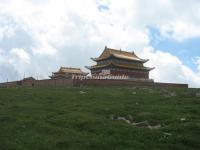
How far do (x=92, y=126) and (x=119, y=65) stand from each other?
5445 centimetres

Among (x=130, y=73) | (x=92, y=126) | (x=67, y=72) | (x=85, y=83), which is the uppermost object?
(x=67, y=72)

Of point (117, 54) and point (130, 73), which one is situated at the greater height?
point (117, 54)

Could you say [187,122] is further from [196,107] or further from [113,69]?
[113,69]

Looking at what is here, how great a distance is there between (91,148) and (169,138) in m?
3.71

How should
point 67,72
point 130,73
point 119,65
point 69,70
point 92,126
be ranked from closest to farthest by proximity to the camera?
point 92,126 < point 119,65 < point 130,73 < point 67,72 < point 69,70

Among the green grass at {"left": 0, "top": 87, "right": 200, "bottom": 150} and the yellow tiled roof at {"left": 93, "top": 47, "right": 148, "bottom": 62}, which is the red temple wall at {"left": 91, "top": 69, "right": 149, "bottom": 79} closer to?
the yellow tiled roof at {"left": 93, "top": 47, "right": 148, "bottom": 62}

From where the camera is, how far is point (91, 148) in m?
15.4

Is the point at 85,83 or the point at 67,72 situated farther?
the point at 67,72

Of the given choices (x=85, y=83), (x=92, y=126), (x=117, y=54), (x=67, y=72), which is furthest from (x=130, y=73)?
(x=92, y=126)

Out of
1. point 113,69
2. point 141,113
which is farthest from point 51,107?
point 113,69

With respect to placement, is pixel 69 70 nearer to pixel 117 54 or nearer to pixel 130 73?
pixel 117 54

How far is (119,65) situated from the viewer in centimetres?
7325

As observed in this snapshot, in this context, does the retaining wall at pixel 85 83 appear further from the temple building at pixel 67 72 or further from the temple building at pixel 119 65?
the temple building at pixel 67 72

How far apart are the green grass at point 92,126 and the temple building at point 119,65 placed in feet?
146
